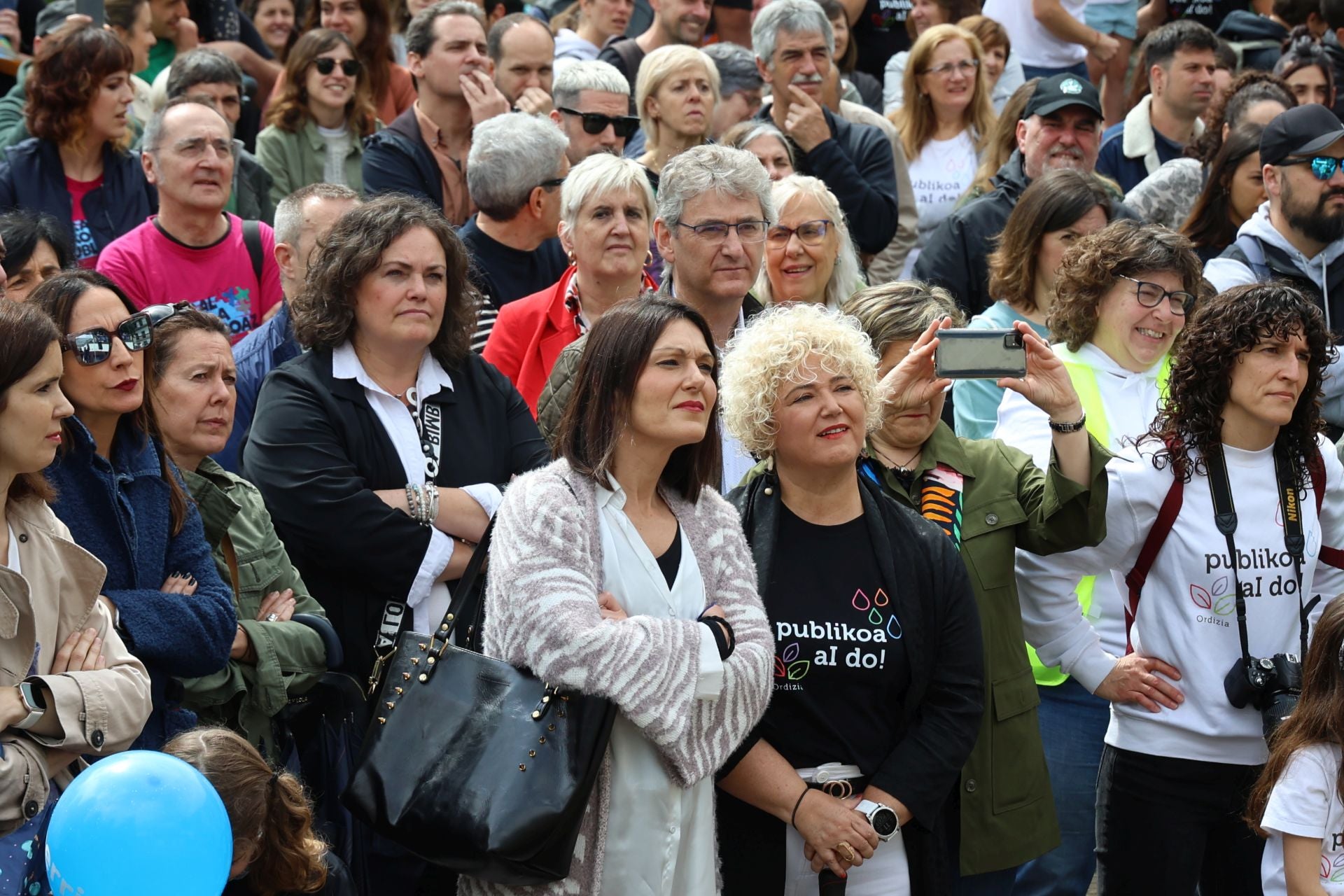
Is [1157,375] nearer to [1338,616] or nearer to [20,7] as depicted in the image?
[1338,616]

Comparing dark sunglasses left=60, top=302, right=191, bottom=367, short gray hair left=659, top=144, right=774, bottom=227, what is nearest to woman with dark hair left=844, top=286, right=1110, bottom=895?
short gray hair left=659, top=144, right=774, bottom=227

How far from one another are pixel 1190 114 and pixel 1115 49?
6.09 ft

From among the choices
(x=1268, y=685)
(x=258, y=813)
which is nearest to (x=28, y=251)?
(x=258, y=813)

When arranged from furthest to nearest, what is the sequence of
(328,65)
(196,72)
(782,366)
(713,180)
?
(328,65) → (196,72) → (713,180) → (782,366)

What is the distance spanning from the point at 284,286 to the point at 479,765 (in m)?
2.68

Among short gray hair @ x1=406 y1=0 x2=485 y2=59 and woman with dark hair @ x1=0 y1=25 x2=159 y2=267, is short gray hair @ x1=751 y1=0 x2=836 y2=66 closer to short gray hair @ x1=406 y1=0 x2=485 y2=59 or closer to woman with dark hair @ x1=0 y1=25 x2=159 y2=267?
short gray hair @ x1=406 y1=0 x2=485 y2=59

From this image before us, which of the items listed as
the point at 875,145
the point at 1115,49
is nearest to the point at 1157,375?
the point at 875,145

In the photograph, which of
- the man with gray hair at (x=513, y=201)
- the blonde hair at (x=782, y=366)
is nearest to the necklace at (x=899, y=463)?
the blonde hair at (x=782, y=366)

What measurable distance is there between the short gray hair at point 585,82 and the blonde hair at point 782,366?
3105 mm

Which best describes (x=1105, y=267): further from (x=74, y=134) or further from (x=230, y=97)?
(x=230, y=97)

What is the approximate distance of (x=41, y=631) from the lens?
3191mm

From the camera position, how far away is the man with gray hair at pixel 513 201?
576cm

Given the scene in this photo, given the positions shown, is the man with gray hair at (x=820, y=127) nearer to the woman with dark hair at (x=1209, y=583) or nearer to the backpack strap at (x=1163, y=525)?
the woman with dark hair at (x=1209, y=583)

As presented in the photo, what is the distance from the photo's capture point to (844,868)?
352 cm
